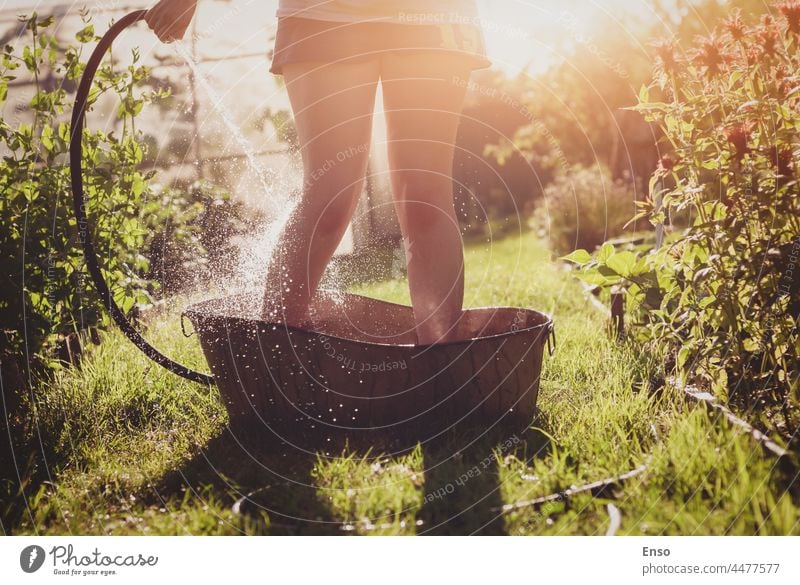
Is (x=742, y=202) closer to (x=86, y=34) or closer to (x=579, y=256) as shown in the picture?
(x=579, y=256)

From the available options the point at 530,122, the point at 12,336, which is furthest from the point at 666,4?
the point at 530,122

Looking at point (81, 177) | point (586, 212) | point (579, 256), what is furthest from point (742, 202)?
point (586, 212)

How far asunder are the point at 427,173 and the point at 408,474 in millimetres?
601

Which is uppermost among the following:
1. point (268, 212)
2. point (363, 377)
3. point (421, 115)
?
point (421, 115)

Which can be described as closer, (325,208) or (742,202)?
(742,202)

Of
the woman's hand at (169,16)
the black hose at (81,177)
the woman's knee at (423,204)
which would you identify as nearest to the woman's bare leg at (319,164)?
the woman's knee at (423,204)

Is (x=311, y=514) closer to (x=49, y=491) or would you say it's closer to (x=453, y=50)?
(x=49, y=491)

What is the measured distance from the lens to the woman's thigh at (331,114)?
4.55ft

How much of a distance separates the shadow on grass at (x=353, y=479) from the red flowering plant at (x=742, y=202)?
→ 40 centimetres

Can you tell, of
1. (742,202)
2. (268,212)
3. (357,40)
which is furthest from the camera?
(268,212)

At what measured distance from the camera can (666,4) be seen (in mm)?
1917

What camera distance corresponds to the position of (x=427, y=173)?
4.74 feet
